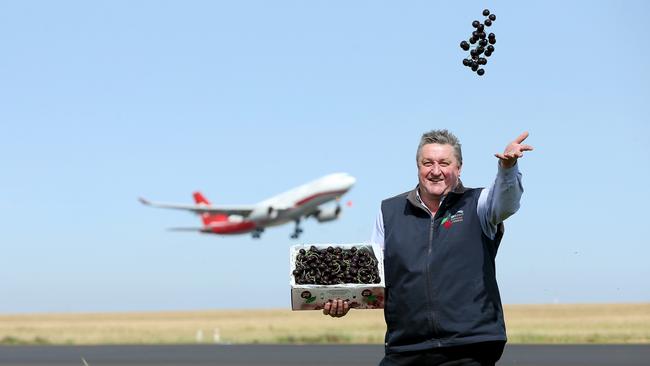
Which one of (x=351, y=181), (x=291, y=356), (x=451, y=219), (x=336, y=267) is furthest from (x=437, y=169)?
(x=351, y=181)

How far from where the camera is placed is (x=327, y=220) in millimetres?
91062

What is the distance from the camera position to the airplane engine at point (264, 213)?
92688mm

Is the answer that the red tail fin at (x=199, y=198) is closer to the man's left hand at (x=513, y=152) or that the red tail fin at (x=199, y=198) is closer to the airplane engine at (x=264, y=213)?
the airplane engine at (x=264, y=213)

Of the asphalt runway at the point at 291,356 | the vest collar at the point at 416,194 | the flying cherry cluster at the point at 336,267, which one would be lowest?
the asphalt runway at the point at 291,356

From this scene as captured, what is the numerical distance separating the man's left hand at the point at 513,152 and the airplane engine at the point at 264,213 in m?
87.3

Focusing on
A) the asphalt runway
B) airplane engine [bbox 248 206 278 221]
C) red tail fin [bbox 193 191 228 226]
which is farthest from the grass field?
red tail fin [bbox 193 191 228 226]

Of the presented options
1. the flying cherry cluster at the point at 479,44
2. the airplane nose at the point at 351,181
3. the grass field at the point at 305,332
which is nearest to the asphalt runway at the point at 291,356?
the grass field at the point at 305,332

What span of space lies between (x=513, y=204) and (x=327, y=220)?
8562 cm

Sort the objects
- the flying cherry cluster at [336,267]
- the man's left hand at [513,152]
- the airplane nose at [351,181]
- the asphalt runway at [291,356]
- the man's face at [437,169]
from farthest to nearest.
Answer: the airplane nose at [351,181], the asphalt runway at [291,356], the flying cherry cluster at [336,267], the man's face at [437,169], the man's left hand at [513,152]

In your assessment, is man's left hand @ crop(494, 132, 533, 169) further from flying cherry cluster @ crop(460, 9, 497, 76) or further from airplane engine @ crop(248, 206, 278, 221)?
airplane engine @ crop(248, 206, 278, 221)

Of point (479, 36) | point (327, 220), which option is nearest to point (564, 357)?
point (479, 36)

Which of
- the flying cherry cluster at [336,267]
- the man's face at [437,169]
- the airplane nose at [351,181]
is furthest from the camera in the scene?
the airplane nose at [351,181]

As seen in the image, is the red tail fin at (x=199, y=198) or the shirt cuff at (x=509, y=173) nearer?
the shirt cuff at (x=509, y=173)

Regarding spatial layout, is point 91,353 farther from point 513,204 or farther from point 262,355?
point 513,204
